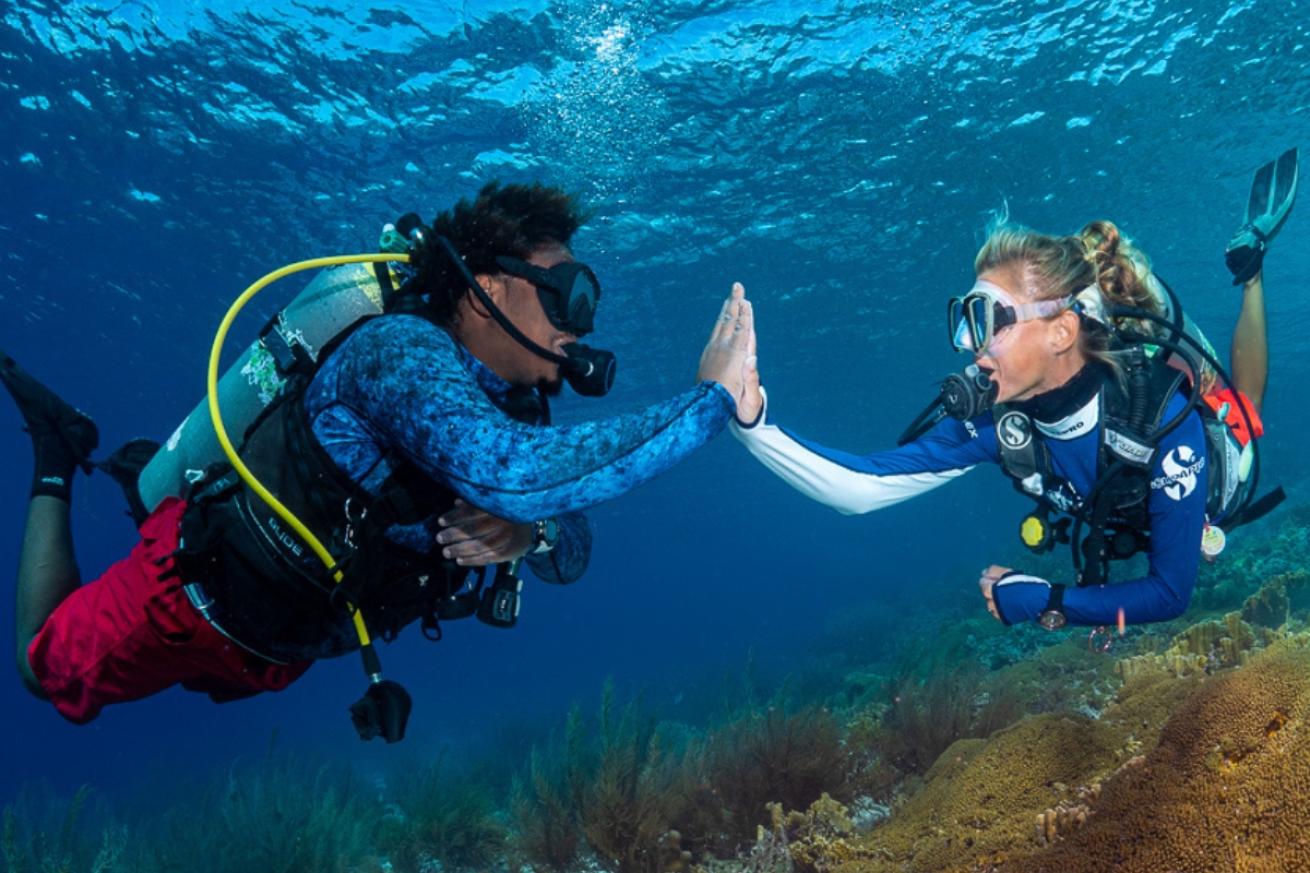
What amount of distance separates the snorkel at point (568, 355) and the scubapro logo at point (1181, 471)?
314 centimetres

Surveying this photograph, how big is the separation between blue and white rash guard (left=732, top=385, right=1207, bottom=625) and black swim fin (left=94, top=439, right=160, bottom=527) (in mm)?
3433

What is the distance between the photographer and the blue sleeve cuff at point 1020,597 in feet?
13.0

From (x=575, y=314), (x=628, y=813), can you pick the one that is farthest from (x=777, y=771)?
(x=575, y=314)

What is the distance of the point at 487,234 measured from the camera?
10.6ft

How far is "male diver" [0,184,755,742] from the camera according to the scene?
2.32 metres

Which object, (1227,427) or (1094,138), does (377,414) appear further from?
(1094,138)

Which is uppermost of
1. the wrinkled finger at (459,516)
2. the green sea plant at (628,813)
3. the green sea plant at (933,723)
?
the wrinkled finger at (459,516)

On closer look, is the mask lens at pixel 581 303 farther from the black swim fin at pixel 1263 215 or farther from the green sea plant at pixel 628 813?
the black swim fin at pixel 1263 215

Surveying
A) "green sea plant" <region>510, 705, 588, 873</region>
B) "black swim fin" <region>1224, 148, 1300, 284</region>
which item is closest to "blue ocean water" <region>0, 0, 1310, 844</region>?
"black swim fin" <region>1224, 148, 1300, 284</region>

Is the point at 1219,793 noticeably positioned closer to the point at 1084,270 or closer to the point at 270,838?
the point at 1084,270

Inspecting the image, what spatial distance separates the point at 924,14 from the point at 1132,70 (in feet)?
21.5

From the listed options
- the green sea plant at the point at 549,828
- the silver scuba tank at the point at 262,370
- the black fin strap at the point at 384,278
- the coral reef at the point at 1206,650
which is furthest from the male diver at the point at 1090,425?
the green sea plant at the point at 549,828

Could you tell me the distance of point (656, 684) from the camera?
93.3ft

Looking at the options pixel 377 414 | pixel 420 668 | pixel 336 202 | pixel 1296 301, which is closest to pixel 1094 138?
pixel 336 202
